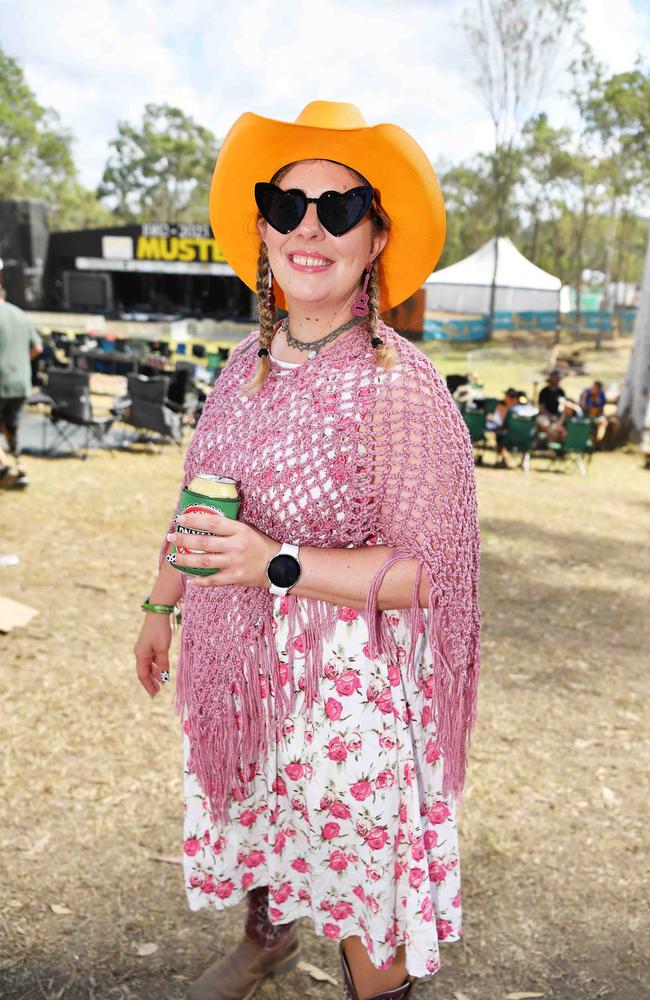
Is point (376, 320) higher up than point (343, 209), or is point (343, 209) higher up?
point (343, 209)

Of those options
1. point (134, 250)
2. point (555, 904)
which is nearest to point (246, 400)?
point (555, 904)

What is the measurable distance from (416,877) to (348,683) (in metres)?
0.49

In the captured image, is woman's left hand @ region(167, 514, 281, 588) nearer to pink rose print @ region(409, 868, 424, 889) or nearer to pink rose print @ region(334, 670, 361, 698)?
pink rose print @ region(334, 670, 361, 698)

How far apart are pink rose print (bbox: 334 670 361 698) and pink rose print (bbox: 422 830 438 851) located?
43cm

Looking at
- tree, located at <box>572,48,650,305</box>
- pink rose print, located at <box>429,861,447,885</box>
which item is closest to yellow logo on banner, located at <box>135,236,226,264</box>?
tree, located at <box>572,48,650,305</box>

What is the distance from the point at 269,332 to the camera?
75.8 inches

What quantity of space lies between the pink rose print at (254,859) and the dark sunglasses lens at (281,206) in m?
1.54

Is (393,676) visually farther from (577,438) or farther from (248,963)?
(577,438)

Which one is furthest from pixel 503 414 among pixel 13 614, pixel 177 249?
pixel 177 249

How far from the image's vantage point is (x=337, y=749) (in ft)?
5.82

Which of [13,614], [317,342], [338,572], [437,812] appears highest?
[317,342]

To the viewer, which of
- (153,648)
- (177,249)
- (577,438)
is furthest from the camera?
(177,249)

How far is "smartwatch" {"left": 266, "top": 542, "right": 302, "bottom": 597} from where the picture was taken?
1.62 m

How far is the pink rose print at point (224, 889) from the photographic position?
6.70ft
